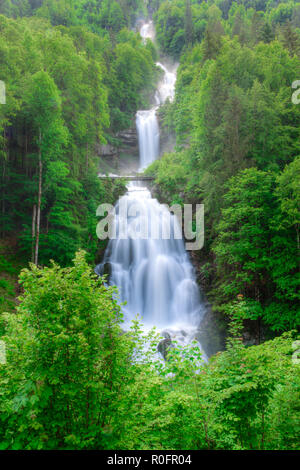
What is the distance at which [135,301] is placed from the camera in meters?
16.1

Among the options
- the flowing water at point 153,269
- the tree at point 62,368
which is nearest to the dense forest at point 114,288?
the tree at point 62,368

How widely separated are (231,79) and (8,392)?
1790 centimetres

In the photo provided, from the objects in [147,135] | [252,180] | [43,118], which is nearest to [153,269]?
[252,180]

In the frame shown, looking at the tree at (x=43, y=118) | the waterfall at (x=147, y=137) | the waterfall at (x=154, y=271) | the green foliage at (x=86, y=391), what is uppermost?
the waterfall at (x=147, y=137)

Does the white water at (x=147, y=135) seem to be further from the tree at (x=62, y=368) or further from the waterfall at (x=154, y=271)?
the tree at (x=62, y=368)

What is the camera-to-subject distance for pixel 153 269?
17391 mm

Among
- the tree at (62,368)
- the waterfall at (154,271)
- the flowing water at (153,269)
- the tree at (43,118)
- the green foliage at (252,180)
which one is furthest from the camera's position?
the waterfall at (154,271)

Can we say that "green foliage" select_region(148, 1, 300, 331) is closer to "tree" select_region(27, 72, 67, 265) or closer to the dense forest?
the dense forest

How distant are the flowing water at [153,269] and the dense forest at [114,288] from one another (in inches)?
42.6

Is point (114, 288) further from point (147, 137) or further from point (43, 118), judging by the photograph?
point (147, 137)

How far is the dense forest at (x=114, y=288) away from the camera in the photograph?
316 cm

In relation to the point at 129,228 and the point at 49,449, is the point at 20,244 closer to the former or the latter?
the point at 129,228

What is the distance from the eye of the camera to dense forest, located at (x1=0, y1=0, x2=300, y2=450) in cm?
316
